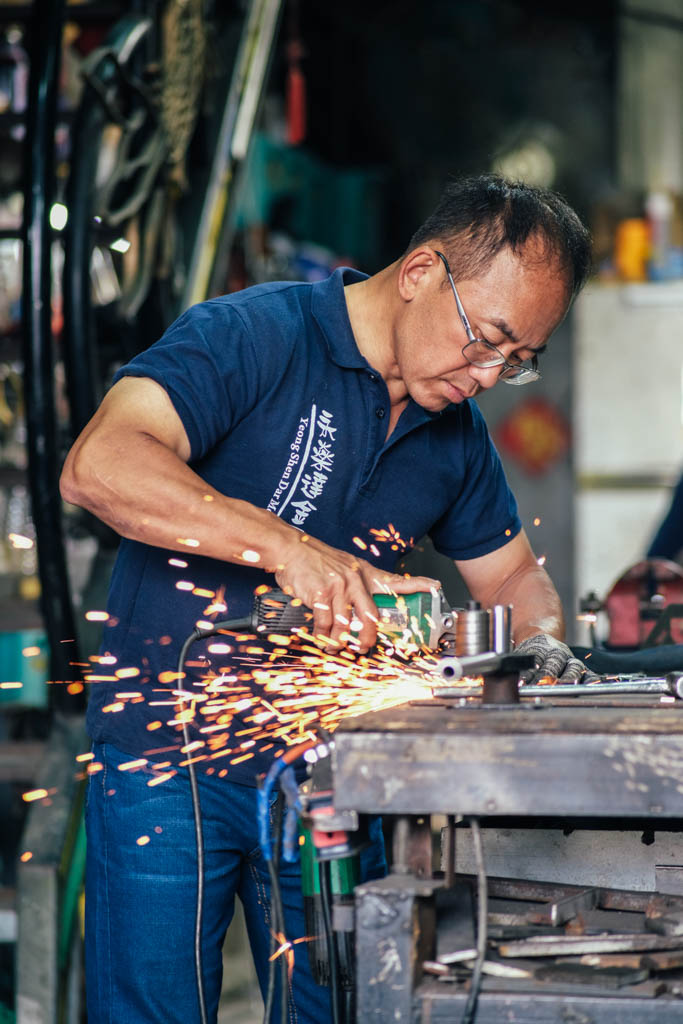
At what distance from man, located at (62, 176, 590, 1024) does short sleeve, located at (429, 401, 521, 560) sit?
178mm

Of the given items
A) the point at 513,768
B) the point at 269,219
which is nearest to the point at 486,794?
the point at 513,768

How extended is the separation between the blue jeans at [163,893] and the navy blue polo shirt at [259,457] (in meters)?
0.06

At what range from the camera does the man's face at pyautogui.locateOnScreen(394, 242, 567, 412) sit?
6.20 feet

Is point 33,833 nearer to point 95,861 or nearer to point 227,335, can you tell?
point 95,861

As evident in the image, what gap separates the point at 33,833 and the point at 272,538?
1.30 metres

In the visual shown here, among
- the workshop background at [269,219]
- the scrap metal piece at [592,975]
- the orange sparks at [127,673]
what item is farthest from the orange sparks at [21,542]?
the scrap metal piece at [592,975]

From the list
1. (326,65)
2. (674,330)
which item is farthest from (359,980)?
(326,65)

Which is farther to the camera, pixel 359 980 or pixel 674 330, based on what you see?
pixel 674 330

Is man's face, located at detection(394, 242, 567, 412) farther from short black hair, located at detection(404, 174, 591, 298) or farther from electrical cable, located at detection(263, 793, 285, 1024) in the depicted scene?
electrical cable, located at detection(263, 793, 285, 1024)

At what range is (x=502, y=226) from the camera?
6.21 ft

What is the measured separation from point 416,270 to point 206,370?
0.39 m

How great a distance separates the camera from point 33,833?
2670 millimetres

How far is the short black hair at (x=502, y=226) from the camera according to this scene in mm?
1892

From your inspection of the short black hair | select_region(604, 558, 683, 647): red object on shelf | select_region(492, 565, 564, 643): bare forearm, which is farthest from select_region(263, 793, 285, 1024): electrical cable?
select_region(604, 558, 683, 647): red object on shelf
